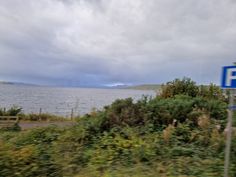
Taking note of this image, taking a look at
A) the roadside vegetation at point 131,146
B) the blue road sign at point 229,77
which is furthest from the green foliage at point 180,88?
the blue road sign at point 229,77

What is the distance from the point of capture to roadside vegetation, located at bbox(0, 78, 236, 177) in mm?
6621

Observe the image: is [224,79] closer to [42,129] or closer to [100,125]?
[100,125]

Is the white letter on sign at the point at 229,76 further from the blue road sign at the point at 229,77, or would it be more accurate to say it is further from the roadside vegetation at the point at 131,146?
the roadside vegetation at the point at 131,146

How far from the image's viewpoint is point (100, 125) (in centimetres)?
1100

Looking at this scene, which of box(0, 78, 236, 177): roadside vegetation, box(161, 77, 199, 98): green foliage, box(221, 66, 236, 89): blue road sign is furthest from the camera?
box(161, 77, 199, 98): green foliage

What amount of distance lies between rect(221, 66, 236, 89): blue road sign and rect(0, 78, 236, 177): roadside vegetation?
183 cm

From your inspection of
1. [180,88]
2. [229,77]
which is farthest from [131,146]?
[180,88]

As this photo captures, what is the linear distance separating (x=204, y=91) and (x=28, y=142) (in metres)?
15.2

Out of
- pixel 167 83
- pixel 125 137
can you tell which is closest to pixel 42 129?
pixel 125 137

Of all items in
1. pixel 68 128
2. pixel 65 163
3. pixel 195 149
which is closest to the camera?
pixel 65 163

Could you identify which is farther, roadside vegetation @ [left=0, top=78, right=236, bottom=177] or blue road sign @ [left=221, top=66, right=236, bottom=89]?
roadside vegetation @ [left=0, top=78, right=236, bottom=177]

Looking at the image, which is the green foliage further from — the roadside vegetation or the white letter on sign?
the white letter on sign

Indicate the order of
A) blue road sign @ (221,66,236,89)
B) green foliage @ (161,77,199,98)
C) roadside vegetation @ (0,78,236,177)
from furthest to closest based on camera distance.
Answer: green foliage @ (161,77,199,98) < roadside vegetation @ (0,78,236,177) < blue road sign @ (221,66,236,89)

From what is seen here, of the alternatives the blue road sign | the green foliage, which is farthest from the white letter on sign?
the green foliage
